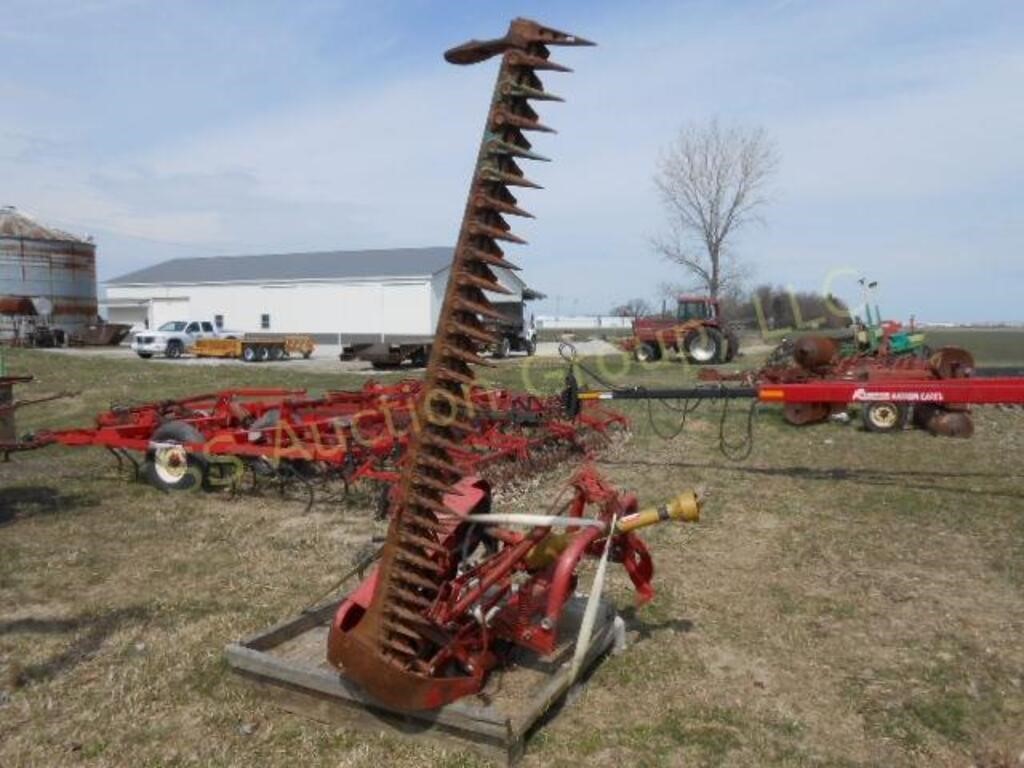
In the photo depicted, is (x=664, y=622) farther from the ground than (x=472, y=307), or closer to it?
closer to it

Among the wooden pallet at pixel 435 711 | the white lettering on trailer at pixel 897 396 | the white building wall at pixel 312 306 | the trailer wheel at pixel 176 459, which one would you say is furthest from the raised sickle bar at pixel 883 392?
the white building wall at pixel 312 306

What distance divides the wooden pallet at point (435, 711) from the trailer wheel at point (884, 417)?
893 centimetres

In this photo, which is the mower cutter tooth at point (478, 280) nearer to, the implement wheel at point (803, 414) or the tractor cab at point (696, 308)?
the implement wheel at point (803, 414)

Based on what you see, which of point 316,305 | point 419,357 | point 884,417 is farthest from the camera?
point 316,305

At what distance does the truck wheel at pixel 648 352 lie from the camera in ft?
92.3

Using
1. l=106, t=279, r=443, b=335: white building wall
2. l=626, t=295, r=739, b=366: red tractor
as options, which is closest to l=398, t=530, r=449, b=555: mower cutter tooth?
l=626, t=295, r=739, b=366: red tractor

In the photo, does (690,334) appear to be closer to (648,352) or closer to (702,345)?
(702,345)

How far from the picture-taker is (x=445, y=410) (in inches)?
140

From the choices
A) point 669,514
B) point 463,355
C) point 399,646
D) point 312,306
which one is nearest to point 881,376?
point 669,514

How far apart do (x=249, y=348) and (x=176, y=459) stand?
73.5 feet

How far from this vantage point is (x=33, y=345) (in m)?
34.2

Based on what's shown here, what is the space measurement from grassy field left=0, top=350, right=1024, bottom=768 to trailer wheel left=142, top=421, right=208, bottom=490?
0.70 ft

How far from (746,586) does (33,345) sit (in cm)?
3524

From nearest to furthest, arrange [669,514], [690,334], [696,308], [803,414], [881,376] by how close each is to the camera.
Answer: [669,514] < [881,376] < [803,414] < [690,334] < [696,308]
